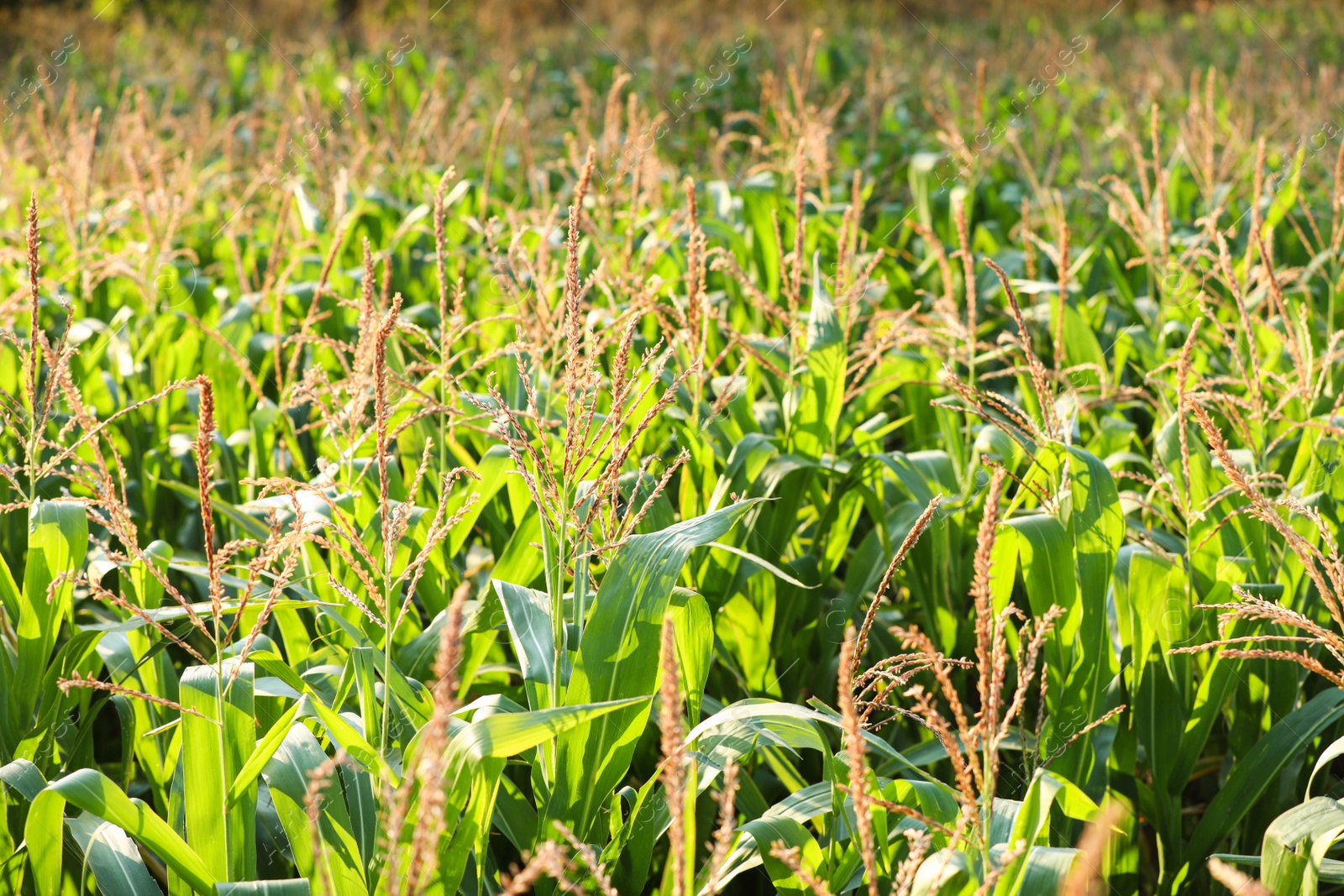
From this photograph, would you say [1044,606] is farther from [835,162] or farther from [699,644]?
[835,162]

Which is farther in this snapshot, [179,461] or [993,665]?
[179,461]

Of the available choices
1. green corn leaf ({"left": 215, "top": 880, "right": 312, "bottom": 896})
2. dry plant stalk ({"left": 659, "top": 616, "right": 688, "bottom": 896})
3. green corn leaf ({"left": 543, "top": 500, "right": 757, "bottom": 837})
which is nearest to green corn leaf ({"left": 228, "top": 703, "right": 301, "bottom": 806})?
green corn leaf ({"left": 215, "top": 880, "right": 312, "bottom": 896})

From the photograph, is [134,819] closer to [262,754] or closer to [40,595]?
[262,754]

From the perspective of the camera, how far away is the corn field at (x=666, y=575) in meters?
1.05

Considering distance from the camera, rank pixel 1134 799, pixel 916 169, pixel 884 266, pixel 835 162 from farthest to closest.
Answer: pixel 835 162 → pixel 916 169 → pixel 884 266 → pixel 1134 799

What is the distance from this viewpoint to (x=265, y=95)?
25.0 feet

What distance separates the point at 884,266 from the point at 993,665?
2.42m

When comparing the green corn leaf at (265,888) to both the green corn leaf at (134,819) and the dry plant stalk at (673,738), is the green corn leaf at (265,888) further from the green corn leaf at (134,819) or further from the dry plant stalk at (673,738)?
the dry plant stalk at (673,738)

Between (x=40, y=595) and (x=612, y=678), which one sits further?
(x=40, y=595)

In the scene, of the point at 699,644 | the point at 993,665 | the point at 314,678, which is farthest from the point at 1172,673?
the point at 314,678

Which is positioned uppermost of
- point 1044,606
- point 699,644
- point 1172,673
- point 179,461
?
point 179,461

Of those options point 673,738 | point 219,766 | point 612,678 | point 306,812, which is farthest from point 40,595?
point 673,738

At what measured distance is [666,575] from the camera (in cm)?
119

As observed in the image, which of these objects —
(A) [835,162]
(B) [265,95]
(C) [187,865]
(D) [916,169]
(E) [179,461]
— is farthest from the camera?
(B) [265,95]
